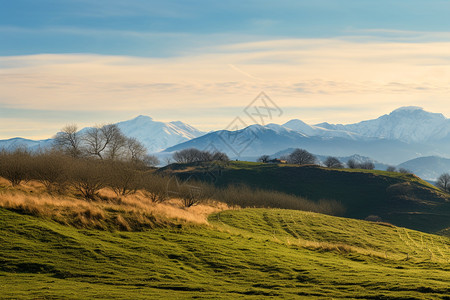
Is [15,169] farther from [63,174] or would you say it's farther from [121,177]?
[121,177]

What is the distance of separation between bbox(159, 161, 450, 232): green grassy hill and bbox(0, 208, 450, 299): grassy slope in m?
96.2

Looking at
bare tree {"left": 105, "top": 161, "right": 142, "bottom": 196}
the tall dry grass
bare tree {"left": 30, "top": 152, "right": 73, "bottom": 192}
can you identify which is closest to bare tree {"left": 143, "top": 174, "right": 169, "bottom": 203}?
Answer: bare tree {"left": 105, "top": 161, "right": 142, "bottom": 196}

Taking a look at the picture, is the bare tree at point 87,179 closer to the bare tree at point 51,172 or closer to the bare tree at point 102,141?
the bare tree at point 51,172

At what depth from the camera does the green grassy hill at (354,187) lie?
127 m

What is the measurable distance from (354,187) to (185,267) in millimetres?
141787

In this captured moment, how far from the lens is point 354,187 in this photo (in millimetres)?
156500

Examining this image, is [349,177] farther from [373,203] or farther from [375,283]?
[375,283]

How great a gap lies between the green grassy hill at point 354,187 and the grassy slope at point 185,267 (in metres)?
96.2

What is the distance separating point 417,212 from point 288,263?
379 feet

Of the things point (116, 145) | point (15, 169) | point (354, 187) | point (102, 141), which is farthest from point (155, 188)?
point (354, 187)

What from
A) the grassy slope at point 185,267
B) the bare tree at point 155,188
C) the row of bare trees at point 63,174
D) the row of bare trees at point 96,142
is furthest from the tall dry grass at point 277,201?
the grassy slope at point 185,267

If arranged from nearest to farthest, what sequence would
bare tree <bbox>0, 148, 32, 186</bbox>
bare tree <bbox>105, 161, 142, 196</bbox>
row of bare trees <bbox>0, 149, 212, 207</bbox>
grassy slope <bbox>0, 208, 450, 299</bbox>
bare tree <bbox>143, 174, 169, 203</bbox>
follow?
grassy slope <bbox>0, 208, 450, 299</bbox> < bare tree <bbox>0, 148, 32, 186</bbox> < row of bare trees <bbox>0, 149, 212, 207</bbox> < bare tree <bbox>105, 161, 142, 196</bbox> < bare tree <bbox>143, 174, 169, 203</bbox>

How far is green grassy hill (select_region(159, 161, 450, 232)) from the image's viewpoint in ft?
416

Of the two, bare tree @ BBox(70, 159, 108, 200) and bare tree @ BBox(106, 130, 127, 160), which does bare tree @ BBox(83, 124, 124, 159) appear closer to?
bare tree @ BBox(106, 130, 127, 160)
